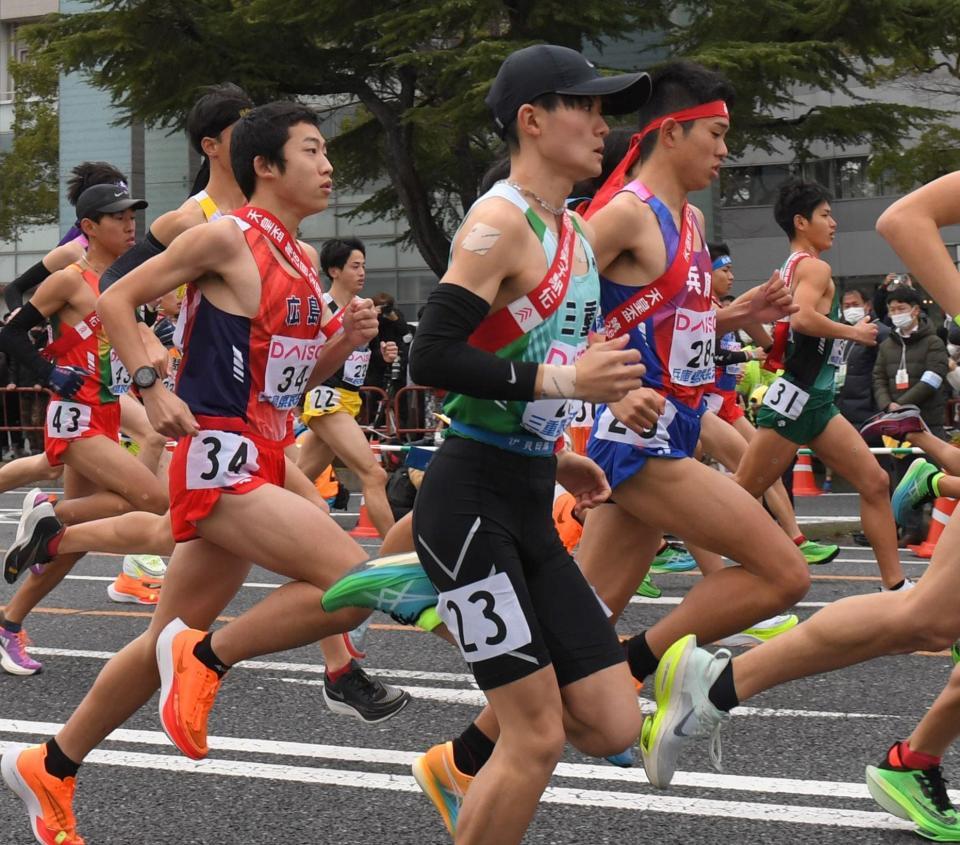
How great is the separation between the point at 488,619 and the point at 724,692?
0.96m

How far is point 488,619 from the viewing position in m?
3.09

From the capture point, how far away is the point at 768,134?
19.2 metres

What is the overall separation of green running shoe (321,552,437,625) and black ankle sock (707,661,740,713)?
93cm

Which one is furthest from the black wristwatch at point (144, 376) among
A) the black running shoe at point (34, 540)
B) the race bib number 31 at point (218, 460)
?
the black running shoe at point (34, 540)

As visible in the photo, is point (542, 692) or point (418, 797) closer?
point (542, 692)

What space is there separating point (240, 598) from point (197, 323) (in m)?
4.60

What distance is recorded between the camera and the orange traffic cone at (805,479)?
1489 cm

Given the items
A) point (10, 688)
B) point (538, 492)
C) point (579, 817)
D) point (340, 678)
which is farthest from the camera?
point (10, 688)

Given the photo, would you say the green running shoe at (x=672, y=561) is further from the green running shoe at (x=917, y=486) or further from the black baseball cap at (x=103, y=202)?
the black baseball cap at (x=103, y=202)

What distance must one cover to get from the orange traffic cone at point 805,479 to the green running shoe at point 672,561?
5743 millimetres

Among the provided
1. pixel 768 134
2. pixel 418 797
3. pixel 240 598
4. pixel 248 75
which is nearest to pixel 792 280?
pixel 240 598

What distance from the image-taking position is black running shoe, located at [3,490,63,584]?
20.4 feet

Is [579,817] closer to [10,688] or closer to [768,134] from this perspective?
[10,688]

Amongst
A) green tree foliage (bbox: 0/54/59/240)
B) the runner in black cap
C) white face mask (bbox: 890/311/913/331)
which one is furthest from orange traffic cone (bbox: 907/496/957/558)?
green tree foliage (bbox: 0/54/59/240)
